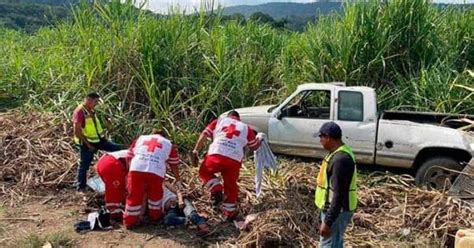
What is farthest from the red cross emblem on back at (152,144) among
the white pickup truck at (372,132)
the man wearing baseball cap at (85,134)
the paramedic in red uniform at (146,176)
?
the white pickup truck at (372,132)

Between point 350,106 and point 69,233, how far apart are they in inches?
171

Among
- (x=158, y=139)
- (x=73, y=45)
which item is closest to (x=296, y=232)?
(x=158, y=139)

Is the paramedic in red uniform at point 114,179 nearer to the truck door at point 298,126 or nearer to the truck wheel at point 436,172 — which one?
the truck door at point 298,126

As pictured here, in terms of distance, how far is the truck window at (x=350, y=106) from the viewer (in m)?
7.79

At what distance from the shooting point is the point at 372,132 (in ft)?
25.0

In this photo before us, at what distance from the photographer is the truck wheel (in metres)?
7.18

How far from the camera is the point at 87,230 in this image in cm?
A: 613

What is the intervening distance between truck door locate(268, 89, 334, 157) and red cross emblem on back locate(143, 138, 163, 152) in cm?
258

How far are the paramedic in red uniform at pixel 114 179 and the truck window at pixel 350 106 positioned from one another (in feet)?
10.9

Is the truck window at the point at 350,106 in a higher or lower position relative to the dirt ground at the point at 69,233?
higher

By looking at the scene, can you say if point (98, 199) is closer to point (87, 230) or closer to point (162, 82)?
point (87, 230)

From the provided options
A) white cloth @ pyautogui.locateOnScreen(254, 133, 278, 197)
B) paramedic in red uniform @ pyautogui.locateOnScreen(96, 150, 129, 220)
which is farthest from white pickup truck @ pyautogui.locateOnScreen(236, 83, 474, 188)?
paramedic in red uniform @ pyautogui.locateOnScreen(96, 150, 129, 220)

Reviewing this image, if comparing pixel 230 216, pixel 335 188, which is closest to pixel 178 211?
pixel 230 216

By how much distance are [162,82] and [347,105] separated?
3.70 m
